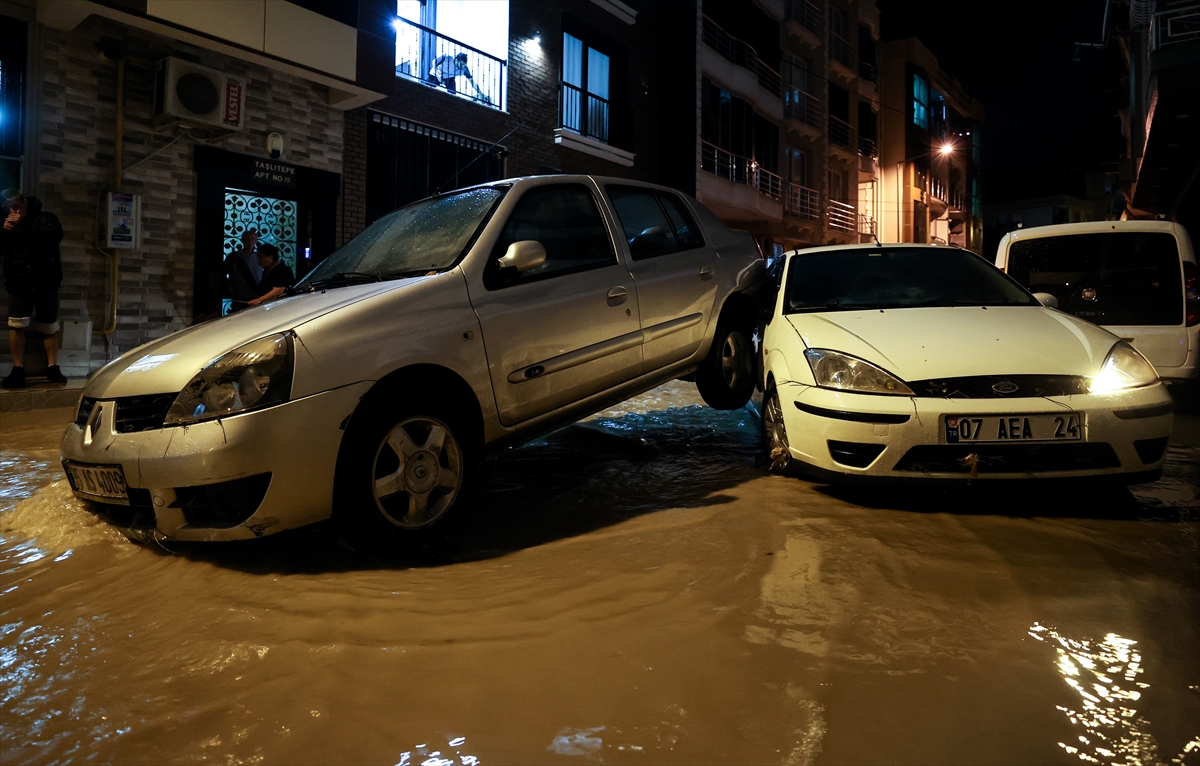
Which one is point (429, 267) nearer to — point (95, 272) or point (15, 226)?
point (15, 226)

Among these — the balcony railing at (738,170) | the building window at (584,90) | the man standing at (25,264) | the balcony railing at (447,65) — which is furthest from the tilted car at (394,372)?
the balcony railing at (738,170)

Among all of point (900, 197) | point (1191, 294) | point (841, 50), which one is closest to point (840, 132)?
point (841, 50)

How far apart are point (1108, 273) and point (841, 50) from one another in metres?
26.9

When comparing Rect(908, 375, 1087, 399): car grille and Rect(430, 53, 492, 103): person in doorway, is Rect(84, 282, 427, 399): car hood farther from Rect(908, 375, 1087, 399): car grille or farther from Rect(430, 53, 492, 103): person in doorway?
Rect(430, 53, 492, 103): person in doorway

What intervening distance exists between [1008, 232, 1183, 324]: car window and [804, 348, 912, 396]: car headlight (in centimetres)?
436

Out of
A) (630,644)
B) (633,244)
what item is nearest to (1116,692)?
(630,644)

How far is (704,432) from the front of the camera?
6.20 metres

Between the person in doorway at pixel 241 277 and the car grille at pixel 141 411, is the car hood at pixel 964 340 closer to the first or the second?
the car grille at pixel 141 411

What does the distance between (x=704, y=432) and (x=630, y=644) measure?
3892 mm

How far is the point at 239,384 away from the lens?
9.70 ft

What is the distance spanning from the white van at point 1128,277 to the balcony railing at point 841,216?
2187 cm

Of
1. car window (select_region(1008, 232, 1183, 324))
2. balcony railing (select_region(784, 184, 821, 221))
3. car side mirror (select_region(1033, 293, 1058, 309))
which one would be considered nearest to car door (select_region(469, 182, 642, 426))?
car side mirror (select_region(1033, 293, 1058, 309))

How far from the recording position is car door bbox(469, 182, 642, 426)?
3.75m

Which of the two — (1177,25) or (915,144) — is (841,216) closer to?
(915,144)
